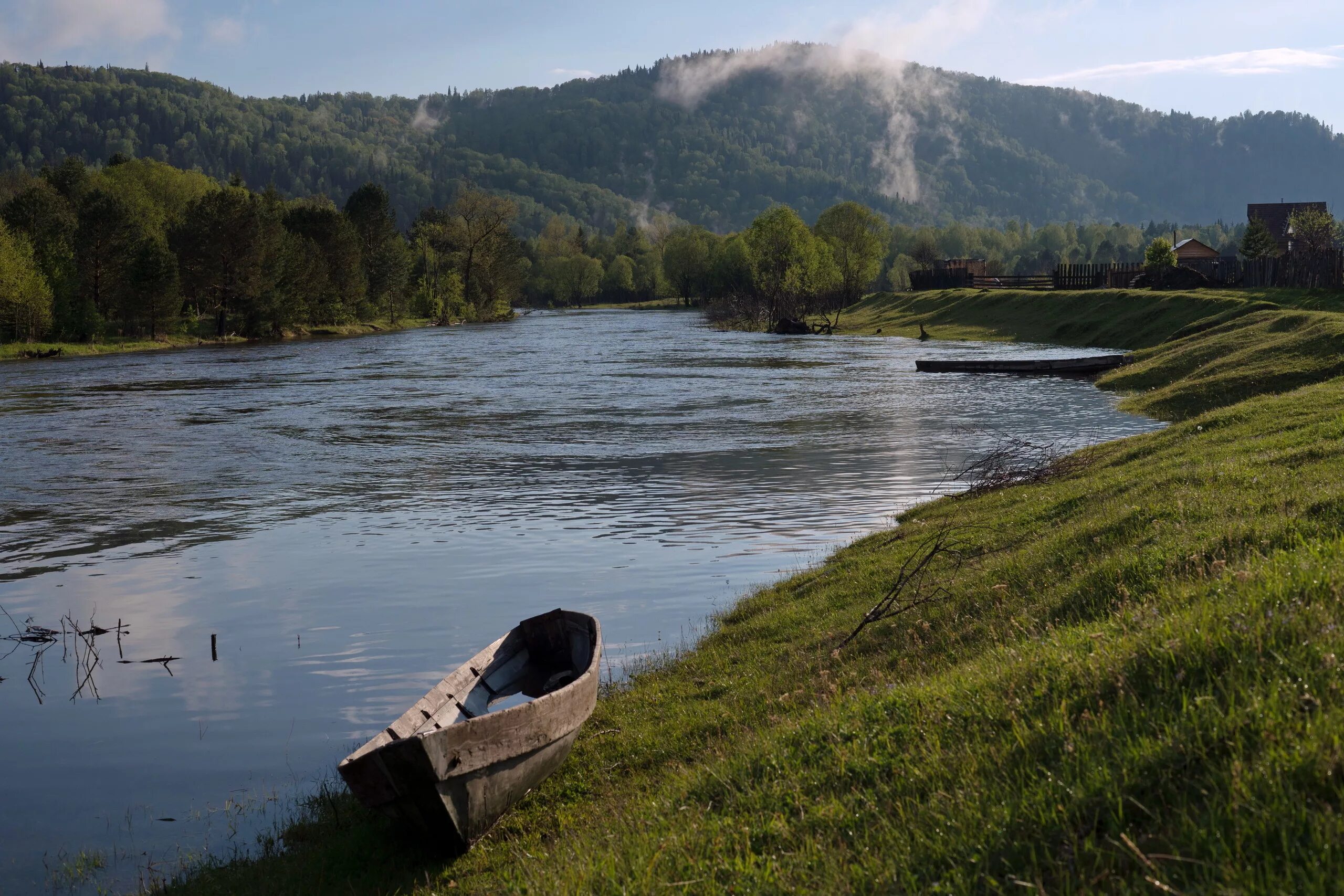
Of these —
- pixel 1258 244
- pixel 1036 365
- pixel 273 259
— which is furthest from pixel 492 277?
pixel 1036 365

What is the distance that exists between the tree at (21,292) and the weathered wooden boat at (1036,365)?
69.3 meters

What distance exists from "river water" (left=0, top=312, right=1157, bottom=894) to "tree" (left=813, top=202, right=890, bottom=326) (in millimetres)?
98234

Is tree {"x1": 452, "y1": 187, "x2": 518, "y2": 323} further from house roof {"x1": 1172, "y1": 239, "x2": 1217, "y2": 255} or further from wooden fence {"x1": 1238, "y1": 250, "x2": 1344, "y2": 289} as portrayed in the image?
wooden fence {"x1": 1238, "y1": 250, "x2": 1344, "y2": 289}

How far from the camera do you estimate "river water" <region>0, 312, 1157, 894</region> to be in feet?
38.8

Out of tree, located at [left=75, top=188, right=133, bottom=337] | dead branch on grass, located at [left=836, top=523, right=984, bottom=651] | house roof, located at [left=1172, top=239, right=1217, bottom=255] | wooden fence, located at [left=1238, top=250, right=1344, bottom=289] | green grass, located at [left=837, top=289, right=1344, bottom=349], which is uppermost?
tree, located at [left=75, top=188, right=133, bottom=337]

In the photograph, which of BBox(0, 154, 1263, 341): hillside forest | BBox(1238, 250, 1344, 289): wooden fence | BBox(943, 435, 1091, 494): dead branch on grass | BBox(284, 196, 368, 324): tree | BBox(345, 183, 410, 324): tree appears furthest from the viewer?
BBox(345, 183, 410, 324): tree

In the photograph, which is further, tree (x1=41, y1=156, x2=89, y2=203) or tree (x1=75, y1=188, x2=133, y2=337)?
tree (x1=41, y1=156, x2=89, y2=203)

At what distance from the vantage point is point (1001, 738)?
22.6 feet

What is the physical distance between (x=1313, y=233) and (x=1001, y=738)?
259ft

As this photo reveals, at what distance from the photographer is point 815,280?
130m

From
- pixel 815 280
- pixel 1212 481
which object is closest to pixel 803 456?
pixel 1212 481

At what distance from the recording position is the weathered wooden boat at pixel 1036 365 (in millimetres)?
54250

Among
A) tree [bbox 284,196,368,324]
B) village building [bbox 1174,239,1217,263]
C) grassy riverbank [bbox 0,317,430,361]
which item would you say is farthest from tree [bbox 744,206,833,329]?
tree [bbox 284,196,368,324]

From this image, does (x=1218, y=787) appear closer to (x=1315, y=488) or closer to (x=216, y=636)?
(x=1315, y=488)
